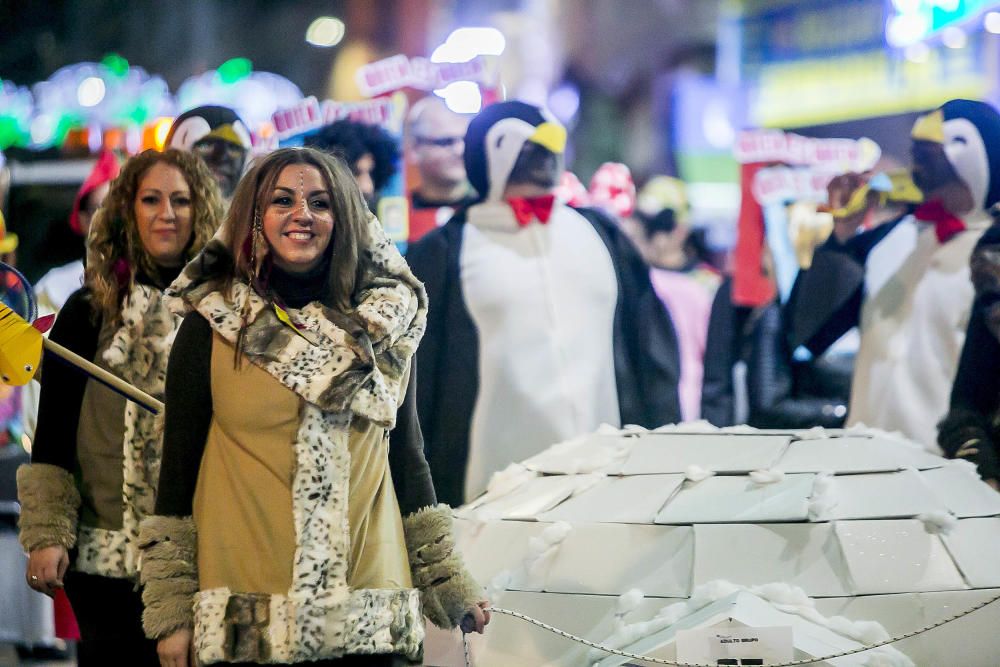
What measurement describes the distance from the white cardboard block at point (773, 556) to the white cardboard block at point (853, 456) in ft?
0.69

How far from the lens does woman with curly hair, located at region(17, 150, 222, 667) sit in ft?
8.81

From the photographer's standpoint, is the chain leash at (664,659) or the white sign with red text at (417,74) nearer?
the chain leash at (664,659)

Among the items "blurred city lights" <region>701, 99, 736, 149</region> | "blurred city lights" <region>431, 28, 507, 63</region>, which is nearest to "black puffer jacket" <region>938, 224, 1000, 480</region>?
"blurred city lights" <region>431, 28, 507, 63</region>

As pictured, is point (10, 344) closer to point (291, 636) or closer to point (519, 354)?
point (291, 636)

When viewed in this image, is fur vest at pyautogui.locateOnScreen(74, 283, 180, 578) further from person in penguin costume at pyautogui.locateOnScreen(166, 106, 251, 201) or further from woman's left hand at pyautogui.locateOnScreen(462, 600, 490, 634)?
person in penguin costume at pyautogui.locateOnScreen(166, 106, 251, 201)

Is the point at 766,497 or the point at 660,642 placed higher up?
the point at 766,497

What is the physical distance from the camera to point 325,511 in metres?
2.09

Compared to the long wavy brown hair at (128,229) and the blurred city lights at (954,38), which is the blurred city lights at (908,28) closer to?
the blurred city lights at (954,38)

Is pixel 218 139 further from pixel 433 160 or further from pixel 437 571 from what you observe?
pixel 437 571

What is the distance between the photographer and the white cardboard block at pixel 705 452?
9.71 ft

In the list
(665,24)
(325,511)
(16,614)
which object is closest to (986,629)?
(325,511)

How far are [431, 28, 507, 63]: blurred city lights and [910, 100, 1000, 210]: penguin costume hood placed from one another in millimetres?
3799

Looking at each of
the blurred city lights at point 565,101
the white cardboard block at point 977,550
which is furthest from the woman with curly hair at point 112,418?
the blurred city lights at point 565,101

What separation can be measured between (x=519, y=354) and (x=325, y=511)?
2038 mm
